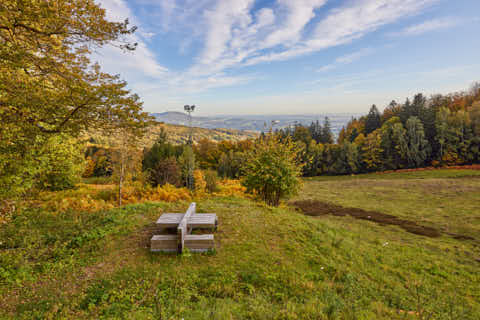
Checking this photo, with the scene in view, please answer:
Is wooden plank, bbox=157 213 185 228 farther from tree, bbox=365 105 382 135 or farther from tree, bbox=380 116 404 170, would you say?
tree, bbox=365 105 382 135

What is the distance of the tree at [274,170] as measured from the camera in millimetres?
11461

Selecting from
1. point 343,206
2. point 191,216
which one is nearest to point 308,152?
point 343,206

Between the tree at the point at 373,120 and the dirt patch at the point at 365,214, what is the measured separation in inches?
2196

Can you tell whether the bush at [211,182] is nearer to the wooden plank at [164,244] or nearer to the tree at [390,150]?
the wooden plank at [164,244]

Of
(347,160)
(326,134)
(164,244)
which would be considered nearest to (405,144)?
(347,160)

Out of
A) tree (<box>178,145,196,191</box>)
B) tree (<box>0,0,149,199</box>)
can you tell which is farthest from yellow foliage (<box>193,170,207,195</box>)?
tree (<box>0,0,149,199</box>)

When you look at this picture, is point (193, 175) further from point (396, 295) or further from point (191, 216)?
point (396, 295)

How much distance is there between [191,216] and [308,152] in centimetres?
5862

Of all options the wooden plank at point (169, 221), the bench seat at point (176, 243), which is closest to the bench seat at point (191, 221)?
the wooden plank at point (169, 221)

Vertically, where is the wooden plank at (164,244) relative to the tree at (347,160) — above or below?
above

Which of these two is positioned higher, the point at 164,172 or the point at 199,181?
the point at 164,172

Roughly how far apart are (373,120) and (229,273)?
A: 73257 mm

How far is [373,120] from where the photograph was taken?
64.0 metres

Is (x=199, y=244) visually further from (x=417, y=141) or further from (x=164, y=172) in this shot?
(x=417, y=141)
